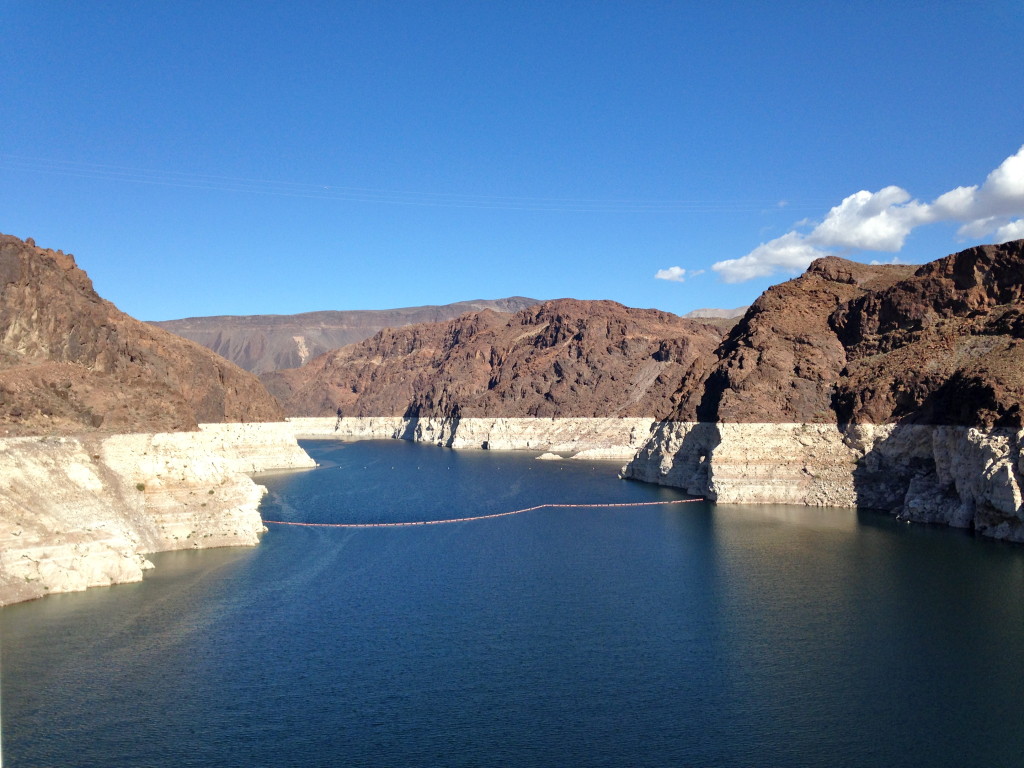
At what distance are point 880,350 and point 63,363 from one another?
2737 inches

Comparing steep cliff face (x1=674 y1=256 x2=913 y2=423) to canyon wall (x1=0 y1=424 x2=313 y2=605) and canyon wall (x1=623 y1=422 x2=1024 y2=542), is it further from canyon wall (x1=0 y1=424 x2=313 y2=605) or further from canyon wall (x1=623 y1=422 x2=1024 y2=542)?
canyon wall (x1=0 y1=424 x2=313 y2=605)

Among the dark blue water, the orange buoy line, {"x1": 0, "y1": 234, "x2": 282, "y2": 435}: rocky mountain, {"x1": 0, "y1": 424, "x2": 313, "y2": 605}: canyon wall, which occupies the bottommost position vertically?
the dark blue water

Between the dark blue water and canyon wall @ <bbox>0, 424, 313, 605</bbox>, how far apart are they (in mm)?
1325

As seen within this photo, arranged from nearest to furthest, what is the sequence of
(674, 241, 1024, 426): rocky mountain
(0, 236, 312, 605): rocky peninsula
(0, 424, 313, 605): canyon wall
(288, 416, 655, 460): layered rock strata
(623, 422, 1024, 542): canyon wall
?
(0, 424, 313, 605): canyon wall < (0, 236, 312, 605): rocky peninsula < (623, 422, 1024, 542): canyon wall < (674, 241, 1024, 426): rocky mountain < (288, 416, 655, 460): layered rock strata

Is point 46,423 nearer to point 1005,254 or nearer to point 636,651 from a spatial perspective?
point 636,651

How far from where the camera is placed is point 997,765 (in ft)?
78.1

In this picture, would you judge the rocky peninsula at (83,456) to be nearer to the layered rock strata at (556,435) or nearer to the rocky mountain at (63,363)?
the rocky mountain at (63,363)

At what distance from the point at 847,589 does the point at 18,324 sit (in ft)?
183

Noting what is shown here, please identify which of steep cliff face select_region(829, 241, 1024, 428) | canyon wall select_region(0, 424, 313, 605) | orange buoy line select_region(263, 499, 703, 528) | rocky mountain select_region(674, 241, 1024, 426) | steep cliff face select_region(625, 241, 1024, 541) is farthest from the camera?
orange buoy line select_region(263, 499, 703, 528)

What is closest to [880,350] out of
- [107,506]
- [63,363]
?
[107,506]

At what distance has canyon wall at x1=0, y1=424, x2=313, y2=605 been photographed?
125 feet

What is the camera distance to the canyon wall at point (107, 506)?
38.2 m

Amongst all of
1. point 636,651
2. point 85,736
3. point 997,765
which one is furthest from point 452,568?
point 997,765

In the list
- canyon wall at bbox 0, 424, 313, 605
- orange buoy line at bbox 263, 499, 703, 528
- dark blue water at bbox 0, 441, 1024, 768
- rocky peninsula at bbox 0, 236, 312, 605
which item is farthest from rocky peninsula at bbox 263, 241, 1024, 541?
rocky peninsula at bbox 0, 236, 312, 605
